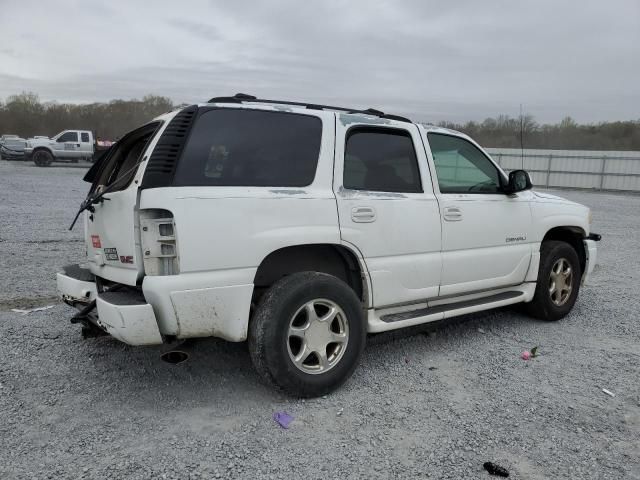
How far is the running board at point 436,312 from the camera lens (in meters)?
3.84

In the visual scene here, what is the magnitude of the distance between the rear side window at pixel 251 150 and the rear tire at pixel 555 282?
9.24 ft

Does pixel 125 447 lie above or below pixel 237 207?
below

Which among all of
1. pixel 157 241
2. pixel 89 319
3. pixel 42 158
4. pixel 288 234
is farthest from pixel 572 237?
pixel 42 158

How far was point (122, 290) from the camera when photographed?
344cm

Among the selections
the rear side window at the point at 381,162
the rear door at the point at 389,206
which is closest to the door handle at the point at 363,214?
the rear door at the point at 389,206

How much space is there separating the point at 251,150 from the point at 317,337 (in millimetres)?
1304

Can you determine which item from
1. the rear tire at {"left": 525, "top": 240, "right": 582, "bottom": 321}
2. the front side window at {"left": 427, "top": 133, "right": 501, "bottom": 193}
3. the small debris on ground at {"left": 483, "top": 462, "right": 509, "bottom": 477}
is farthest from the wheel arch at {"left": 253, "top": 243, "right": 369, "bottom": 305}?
the rear tire at {"left": 525, "top": 240, "right": 582, "bottom": 321}

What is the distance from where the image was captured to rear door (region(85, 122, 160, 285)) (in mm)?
3119

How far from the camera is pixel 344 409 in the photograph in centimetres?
335

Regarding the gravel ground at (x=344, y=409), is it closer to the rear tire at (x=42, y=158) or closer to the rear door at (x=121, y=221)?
the rear door at (x=121, y=221)

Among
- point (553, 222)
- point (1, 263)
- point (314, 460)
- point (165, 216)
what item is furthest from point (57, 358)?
point (553, 222)

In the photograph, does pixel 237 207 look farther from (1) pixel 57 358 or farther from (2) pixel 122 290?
(1) pixel 57 358

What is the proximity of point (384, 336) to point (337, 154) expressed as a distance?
186cm

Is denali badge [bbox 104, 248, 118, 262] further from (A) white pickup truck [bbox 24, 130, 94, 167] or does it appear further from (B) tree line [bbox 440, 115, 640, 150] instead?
(B) tree line [bbox 440, 115, 640, 150]
